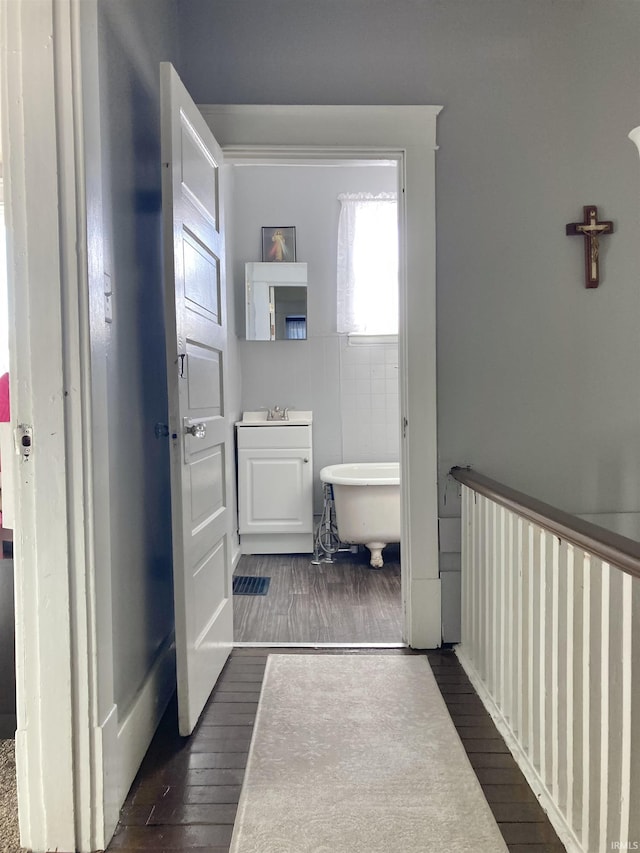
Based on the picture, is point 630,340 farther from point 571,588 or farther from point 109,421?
point 109,421

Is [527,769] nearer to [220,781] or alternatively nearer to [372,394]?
[220,781]

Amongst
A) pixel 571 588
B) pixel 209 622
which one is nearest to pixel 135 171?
pixel 209 622

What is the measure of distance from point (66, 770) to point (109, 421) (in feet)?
2.75

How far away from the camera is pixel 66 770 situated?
126cm

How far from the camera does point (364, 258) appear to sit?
4078 mm

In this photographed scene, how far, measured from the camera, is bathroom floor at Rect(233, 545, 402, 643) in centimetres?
248

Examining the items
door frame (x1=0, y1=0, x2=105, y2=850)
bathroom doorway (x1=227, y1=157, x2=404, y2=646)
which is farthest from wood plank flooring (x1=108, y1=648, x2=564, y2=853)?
bathroom doorway (x1=227, y1=157, x2=404, y2=646)

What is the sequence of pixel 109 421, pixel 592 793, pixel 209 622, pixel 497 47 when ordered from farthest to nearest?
pixel 497 47 < pixel 209 622 < pixel 109 421 < pixel 592 793

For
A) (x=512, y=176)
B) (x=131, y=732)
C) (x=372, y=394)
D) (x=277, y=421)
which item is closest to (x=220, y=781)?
(x=131, y=732)

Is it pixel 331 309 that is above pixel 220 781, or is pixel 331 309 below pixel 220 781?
above

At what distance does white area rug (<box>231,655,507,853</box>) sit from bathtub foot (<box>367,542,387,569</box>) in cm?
141

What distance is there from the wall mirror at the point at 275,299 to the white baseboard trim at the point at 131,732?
8.16 feet

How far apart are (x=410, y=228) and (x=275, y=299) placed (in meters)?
1.90

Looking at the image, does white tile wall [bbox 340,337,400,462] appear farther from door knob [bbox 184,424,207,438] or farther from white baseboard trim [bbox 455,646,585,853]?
door knob [bbox 184,424,207,438]
